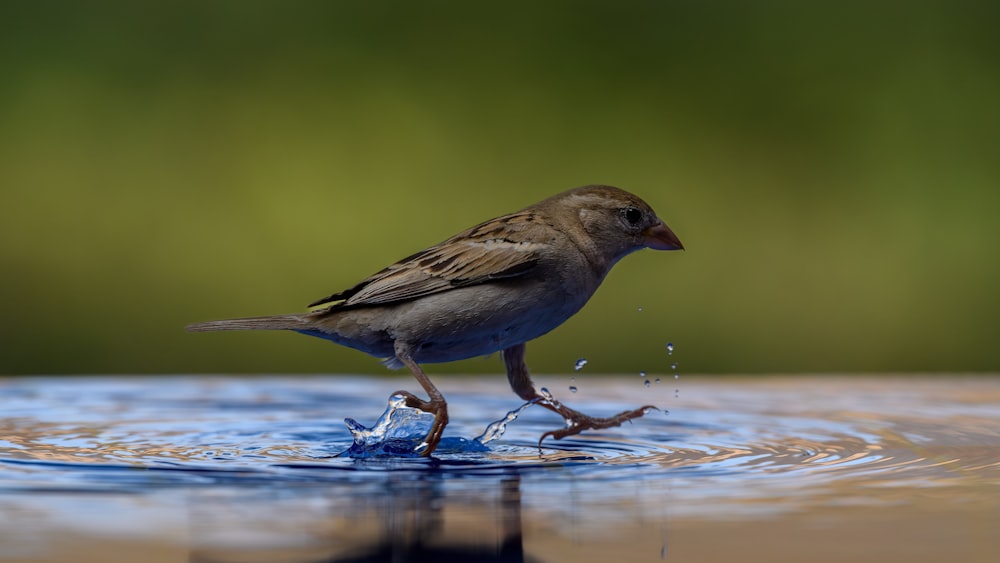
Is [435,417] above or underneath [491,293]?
underneath

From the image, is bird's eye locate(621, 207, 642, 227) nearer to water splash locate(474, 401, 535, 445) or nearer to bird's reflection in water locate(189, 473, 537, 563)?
water splash locate(474, 401, 535, 445)

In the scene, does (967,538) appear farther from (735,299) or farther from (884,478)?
(735,299)

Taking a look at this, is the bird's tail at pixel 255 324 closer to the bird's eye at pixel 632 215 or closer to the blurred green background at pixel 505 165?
the bird's eye at pixel 632 215

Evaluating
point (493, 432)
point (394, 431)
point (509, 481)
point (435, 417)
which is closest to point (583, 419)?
point (493, 432)

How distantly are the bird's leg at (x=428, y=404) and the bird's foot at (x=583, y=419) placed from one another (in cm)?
32

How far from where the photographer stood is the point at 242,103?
31.8 ft

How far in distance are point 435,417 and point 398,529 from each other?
71.6 inches

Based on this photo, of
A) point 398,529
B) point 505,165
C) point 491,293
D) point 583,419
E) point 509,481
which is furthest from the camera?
point 505,165

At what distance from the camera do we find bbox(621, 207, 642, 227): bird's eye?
16.1 ft

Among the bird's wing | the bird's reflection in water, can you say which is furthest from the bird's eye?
the bird's reflection in water

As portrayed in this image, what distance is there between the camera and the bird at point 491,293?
4527mm

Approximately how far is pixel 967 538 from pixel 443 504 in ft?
3.28

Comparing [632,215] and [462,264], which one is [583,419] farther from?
[632,215]

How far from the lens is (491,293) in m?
4.51
